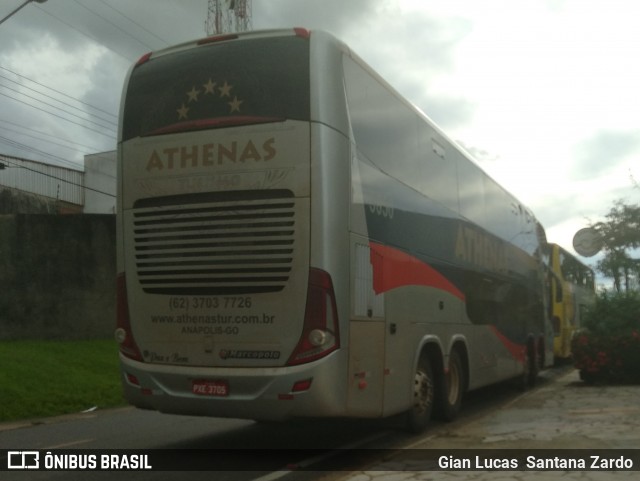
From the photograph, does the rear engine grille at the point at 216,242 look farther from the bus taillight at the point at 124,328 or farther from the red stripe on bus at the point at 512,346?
the red stripe on bus at the point at 512,346

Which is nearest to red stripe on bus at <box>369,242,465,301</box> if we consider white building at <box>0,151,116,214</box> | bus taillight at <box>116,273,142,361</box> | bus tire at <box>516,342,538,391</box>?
bus taillight at <box>116,273,142,361</box>

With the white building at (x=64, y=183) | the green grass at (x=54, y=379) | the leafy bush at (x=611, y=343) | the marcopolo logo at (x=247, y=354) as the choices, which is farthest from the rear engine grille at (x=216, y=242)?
the white building at (x=64, y=183)

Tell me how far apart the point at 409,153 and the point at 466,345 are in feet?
10.8

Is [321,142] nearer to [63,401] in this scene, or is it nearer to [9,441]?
[9,441]

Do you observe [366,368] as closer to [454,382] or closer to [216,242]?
[216,242]

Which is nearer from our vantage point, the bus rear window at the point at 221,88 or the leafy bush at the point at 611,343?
the bus rear window at the point at 221,88

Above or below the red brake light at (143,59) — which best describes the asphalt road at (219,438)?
below

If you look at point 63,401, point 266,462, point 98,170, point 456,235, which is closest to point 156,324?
point 266,462

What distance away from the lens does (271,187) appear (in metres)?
8.02

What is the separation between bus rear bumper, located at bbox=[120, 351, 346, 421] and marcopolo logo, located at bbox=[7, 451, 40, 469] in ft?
4.45

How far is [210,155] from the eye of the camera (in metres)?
8.28

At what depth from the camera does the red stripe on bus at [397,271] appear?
883 centimetres

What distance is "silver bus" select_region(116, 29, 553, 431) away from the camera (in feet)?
25.8

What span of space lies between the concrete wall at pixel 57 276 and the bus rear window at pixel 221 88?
1393 cm
